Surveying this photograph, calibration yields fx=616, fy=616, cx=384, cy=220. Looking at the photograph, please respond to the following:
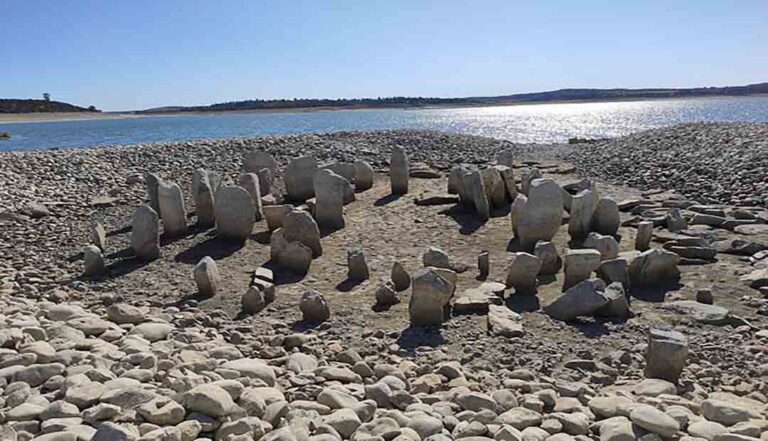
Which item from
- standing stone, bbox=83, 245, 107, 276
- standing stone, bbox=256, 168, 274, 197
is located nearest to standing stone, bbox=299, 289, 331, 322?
standing stone, bbox=83, 245, 107, 276

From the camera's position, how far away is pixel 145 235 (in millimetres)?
8805

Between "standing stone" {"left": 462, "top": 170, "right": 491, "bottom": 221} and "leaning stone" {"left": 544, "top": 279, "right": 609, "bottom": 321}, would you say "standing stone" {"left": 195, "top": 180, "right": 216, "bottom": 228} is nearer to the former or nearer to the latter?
"standing stone" {"left": 462, "top": 170, "right": 491, "bottom": 221}

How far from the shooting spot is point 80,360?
4.71 m

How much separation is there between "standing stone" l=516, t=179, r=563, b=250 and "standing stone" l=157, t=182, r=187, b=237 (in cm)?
543

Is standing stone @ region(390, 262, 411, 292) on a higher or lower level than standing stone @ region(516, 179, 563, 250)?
lower

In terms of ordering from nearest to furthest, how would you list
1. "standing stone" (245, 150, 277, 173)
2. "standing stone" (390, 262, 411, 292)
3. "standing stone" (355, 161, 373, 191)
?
"standing stone" (390, 262, 411, 292)
"standing stone" (355, 161, 373, 191)
"standing stone" (245, 150, 277, 173)

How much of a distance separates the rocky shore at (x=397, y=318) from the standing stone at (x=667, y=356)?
2cm

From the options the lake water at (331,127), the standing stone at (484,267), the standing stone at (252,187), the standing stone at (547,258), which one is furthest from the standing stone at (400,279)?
the lake water at (331,127)

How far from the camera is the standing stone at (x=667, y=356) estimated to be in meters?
4.72

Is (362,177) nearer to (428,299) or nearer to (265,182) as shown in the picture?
(265,182)

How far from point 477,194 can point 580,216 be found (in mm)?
2084

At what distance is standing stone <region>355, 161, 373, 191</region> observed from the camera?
537 inches

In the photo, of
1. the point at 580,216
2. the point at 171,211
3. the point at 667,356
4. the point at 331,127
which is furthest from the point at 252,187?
the point at 331,127

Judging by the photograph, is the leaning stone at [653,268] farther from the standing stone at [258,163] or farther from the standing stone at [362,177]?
the standing stone at [258,163]
